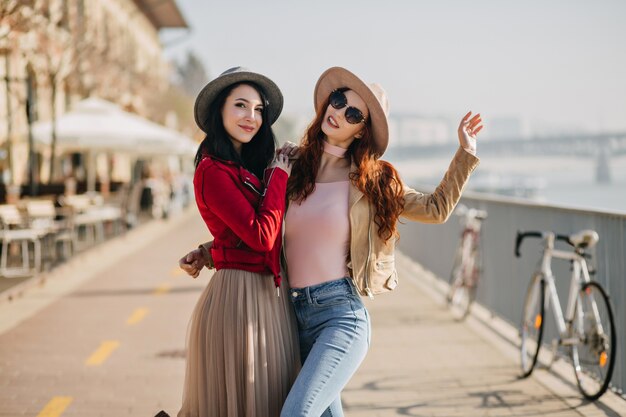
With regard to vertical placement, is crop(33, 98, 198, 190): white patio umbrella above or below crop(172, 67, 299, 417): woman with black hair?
above

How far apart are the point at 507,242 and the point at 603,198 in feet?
91.0

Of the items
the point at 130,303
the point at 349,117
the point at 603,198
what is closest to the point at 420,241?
the point at 130,303

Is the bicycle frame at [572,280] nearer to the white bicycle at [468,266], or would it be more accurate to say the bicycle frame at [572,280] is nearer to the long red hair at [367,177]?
the white bicycle at [468,266]

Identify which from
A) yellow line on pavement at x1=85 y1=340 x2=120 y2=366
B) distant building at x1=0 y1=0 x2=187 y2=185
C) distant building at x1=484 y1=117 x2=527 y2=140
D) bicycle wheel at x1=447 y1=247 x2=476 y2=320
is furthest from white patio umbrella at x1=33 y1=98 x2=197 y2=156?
distant building at x1=484 y1=117 x2=527 y2=140

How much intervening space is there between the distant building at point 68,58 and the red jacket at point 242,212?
8.65 m

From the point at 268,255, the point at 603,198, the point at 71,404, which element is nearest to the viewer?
the point at 268,255

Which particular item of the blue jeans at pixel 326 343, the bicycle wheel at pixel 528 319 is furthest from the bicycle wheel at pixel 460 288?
the blue jeans at pixel 326 343

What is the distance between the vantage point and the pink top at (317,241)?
3.52 m

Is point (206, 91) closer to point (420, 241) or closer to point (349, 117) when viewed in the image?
point (349, 117)

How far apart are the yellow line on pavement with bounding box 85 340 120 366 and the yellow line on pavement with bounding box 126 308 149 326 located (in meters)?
1.11

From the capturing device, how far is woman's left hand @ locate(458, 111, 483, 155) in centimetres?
375

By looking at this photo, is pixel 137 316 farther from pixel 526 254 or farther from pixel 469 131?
pixel 469 131

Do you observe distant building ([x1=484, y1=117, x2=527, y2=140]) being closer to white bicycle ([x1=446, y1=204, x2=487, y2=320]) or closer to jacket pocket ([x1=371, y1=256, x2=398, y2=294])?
white bicycle ([x1=446, y1=204, x2=487, y2=320])

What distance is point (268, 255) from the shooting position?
11.2 ft
